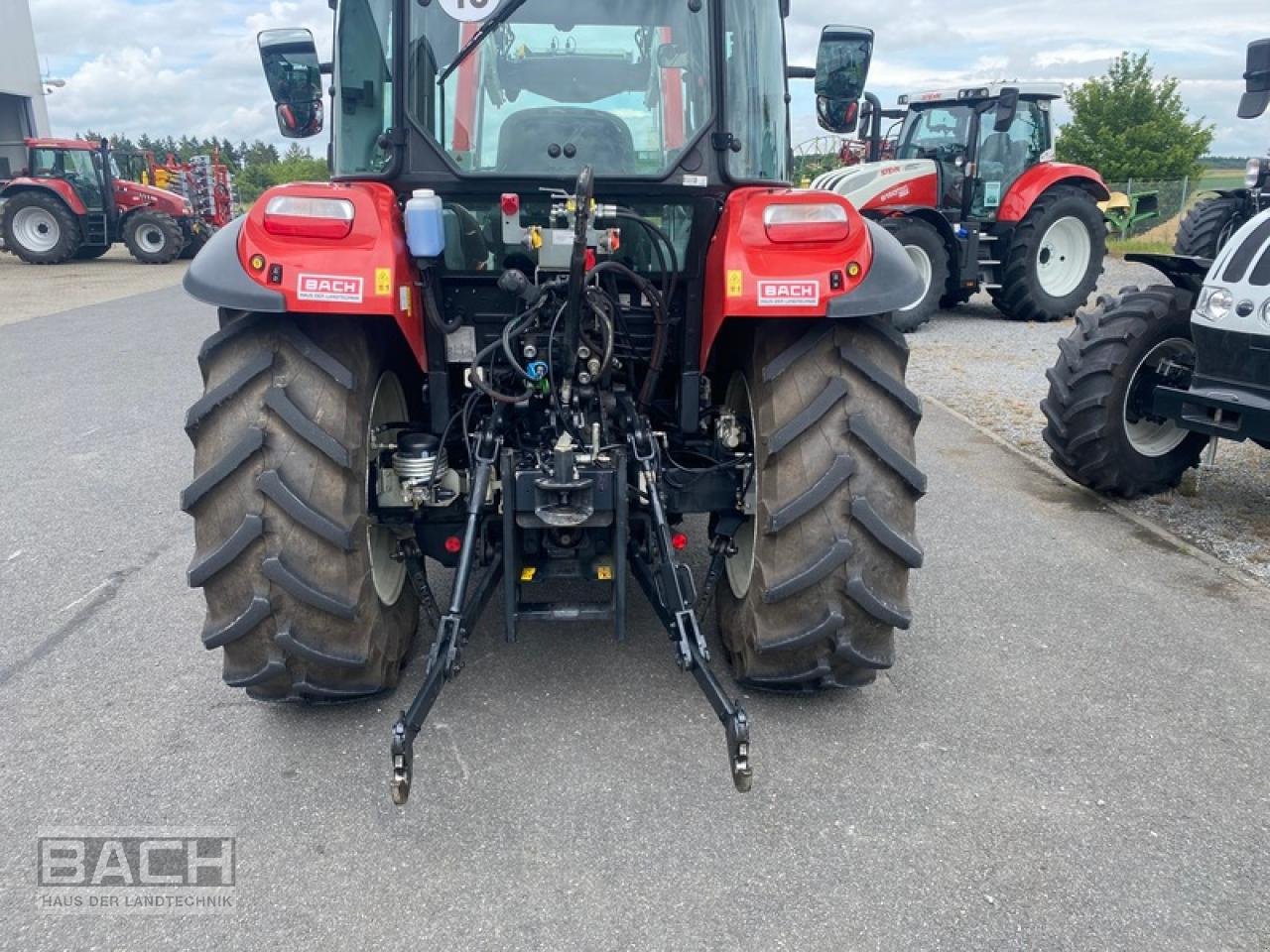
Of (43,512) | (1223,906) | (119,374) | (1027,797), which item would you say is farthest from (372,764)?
(119,374)

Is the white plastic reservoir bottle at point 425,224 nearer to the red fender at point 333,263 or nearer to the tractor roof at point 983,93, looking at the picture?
the red fender at point 333,263

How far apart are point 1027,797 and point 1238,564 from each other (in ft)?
8.40

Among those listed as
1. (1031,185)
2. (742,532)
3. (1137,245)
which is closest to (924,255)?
(1031,185)

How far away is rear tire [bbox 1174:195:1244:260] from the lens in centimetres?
1061

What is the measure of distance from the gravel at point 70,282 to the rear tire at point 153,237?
26 cm

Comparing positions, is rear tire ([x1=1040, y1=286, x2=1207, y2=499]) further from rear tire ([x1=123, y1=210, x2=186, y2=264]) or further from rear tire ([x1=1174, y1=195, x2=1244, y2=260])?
rear tire ([x1=123, y1=210, x2=186, y2=264])

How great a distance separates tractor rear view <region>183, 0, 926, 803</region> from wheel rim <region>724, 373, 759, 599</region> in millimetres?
30

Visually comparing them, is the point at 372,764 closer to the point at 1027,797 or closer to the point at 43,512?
the point at 1027,797

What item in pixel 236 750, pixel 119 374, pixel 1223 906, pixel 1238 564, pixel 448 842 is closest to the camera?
pixel 1223 906

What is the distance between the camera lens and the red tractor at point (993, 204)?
1111 cm

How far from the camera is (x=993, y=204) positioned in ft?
38.7

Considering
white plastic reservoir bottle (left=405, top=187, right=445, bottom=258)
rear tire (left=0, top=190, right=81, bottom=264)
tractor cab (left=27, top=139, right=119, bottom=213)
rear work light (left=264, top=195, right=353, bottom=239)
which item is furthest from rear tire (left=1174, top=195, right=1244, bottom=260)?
rear tire (left=0, top=190, right=81, bottom=264)

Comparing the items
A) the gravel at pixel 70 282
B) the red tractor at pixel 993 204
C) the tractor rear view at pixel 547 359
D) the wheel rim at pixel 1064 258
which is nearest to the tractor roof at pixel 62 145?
the gravel at pixel 70 282

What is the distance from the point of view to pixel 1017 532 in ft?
16.5
